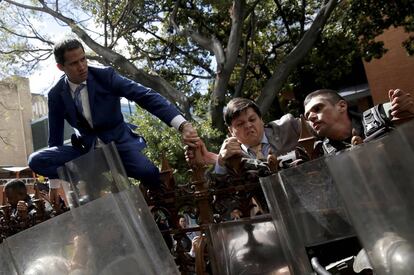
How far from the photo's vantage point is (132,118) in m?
9.99

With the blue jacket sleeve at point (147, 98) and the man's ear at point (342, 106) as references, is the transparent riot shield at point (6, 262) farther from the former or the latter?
the man's ear at point (342, 106)

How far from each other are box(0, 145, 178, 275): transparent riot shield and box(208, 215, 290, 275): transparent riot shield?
0.85 ft

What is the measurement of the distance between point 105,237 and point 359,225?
0.96m

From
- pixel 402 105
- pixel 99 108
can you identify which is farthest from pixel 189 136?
pixel 402 105

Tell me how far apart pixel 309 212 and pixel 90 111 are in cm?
174

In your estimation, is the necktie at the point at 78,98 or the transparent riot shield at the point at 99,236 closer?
the transparent riot shield at the point at 99,236

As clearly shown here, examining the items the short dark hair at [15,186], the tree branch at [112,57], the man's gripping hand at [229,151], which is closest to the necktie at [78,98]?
the short dark hair at [15,186]

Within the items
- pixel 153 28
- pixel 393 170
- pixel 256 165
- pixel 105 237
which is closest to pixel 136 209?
pixel 105 237

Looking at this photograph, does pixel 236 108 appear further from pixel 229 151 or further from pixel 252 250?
pixel 252 250

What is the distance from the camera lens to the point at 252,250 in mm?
1963

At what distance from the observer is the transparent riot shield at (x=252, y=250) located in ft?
6.39

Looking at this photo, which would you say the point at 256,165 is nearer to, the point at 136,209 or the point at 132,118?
the point at 136,209

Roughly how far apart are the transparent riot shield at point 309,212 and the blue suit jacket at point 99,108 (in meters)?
1.36

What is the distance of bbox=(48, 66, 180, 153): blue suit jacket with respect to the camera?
9.55 ft
